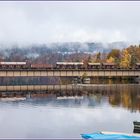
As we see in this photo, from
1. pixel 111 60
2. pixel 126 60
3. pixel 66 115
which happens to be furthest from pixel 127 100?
pixel 111 60

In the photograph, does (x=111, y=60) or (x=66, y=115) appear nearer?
(x=66, y=115)

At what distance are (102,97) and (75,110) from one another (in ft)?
71.1

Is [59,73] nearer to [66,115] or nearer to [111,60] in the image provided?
[111,60]

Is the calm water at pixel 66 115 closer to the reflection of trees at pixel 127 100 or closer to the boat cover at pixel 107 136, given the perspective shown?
the reflection of trees at pixel 127 100

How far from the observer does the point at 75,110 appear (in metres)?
65.2

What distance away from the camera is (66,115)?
194 ft

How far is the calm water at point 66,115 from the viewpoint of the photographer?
150 ft

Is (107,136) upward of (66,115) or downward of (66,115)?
upward

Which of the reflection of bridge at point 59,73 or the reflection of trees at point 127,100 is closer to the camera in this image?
the reflection of trees at point 127,100

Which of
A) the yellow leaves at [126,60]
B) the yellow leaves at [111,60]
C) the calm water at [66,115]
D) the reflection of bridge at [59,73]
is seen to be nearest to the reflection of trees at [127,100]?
the calm water at [66,115]

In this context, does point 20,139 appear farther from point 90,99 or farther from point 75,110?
point 90,99

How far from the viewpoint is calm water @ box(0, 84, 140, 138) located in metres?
45.6

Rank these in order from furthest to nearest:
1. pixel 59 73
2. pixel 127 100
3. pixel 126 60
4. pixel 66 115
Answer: pixel 126 60 → pixel 59 73 → pixel 127 100 → pixel 66 115

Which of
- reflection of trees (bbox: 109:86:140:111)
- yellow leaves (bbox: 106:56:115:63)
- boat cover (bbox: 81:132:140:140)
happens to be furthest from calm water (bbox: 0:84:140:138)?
yellow leaves (bbox: 106:56:115:63)
